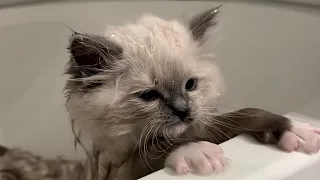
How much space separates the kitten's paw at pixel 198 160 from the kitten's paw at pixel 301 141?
83mm

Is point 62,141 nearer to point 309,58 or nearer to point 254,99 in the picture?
point 254,99

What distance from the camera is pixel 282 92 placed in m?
1.11

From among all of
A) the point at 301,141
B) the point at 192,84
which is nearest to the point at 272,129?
the point at 301,141

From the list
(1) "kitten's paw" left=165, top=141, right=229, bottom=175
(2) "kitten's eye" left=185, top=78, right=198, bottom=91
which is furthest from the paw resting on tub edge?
(2) "kitten's eye" left=185, top=78, right=198, bottom=91

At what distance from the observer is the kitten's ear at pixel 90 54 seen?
76 cm

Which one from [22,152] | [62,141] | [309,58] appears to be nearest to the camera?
[309,58]

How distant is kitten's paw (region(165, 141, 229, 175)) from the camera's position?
25.1 inches

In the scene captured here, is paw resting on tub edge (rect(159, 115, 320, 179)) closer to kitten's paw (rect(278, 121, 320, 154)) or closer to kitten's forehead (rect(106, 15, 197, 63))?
kitten's paw (rect(278, 121, 320, 154))

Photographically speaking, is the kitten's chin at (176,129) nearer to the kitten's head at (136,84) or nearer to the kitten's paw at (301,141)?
the kitten's head at (136,84)

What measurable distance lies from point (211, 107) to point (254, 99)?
0.36m

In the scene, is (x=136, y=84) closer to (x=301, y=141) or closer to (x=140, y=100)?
(x=140, y=100)

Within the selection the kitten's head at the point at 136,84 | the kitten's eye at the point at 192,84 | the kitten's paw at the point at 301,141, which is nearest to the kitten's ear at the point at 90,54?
the kitten's head at the point at 136,84

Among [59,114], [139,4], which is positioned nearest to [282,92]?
[139,4]

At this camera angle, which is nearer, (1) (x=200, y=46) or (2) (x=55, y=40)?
(1) (x=200, y=46)
